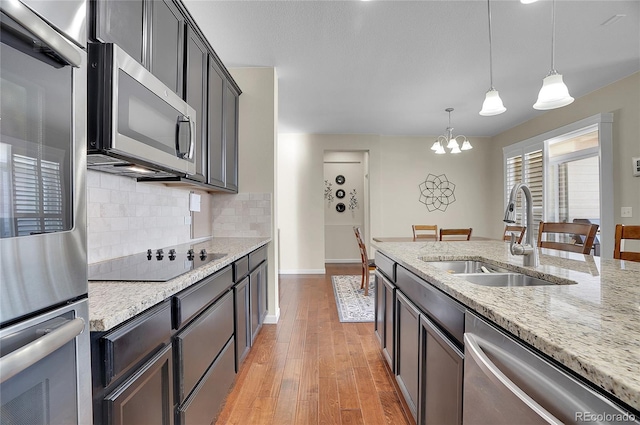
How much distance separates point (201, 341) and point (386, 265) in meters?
1.23

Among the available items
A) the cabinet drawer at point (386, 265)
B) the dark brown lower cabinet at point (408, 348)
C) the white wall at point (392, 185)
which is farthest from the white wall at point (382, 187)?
the dark brown lower cabinet at point (408, 348)

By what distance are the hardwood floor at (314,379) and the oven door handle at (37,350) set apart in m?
1.34

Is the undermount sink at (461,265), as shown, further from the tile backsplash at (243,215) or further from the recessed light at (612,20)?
the recessed light at (612,20)

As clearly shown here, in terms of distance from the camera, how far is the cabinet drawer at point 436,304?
1.01 meters

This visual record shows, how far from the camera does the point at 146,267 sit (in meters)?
1.43

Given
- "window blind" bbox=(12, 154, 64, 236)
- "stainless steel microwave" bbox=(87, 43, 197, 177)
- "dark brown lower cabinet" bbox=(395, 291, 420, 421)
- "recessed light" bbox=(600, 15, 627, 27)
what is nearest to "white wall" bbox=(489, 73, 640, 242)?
"recessed light" bbox=(600, 15, 627, 27)

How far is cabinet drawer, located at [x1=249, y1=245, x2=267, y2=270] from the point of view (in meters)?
2.36

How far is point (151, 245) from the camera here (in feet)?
6.82

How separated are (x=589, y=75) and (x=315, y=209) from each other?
408 cm

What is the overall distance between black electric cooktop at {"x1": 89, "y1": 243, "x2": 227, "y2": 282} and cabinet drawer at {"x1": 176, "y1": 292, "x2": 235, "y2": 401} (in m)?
0.23

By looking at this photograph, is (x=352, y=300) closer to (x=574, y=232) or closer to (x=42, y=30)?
(x=574, y=232)

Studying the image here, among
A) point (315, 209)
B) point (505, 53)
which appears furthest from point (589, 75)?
point (315, 209)

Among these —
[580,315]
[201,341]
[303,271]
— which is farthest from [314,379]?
[303,271]

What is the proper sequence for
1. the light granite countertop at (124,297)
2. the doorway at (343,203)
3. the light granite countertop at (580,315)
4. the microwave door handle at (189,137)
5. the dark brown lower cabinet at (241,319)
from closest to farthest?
the light granite countertop at (580,315) < the light granite countertop at (124,297) < the microwave door handle at (189,137) < the dark brown lower cabinet at (241,319) < the doorway at (343,203)
